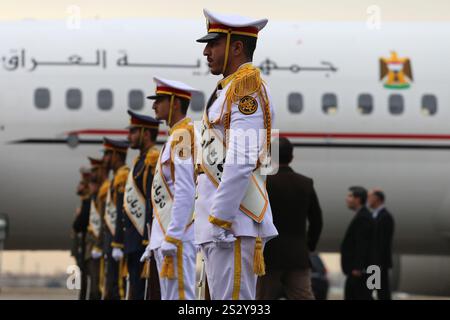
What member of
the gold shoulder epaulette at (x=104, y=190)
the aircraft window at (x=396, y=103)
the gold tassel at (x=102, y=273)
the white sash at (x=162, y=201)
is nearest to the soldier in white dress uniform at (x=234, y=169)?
the white sash at (x=162, y=201)

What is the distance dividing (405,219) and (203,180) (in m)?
11.7

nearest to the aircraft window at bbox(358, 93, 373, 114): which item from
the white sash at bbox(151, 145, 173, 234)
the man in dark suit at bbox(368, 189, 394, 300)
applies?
the man in dark suit at bbox(368, 189, 394, 300)

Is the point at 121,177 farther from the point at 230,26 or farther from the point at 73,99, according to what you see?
the point at 230,26

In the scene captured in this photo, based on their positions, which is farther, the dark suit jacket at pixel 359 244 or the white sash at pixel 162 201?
the dark suit jacket at pixel 359 244

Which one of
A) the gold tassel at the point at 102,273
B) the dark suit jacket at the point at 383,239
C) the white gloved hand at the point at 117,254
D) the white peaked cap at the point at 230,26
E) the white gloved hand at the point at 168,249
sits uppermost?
the white peaked cap at the point at 230,26

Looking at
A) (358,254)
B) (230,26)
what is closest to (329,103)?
(358,254)

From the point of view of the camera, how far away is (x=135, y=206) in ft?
36.4

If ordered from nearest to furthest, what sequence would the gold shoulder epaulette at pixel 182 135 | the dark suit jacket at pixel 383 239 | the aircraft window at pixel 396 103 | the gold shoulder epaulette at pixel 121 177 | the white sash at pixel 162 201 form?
the gold shoulder epaulette at pixel 182 135 → the white sash at pixel 162 201 → the gold shoulder epaulette at pixel 121 177 → the dark suit jacket at pixel 383 239 → the aircraft window at pixel 396 103

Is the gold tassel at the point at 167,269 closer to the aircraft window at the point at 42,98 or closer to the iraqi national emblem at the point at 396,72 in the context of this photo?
the aircraft window at the point at 42,98

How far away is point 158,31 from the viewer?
1805 centimetres

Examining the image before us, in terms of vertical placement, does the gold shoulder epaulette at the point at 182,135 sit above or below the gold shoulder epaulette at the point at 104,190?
above

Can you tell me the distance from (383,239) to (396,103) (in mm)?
3435

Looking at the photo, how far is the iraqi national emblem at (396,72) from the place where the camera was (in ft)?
60.1

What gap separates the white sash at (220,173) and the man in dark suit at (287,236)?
4072 mm
